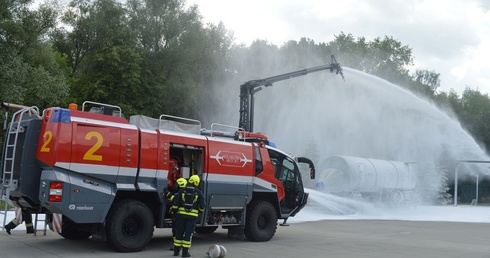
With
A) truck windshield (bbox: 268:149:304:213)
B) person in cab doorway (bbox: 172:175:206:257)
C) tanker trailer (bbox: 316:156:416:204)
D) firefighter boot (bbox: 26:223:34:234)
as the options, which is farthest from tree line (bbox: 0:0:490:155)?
person in cab doorway (bbox: 172:175:206:257)

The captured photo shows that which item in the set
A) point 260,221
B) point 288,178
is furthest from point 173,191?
point 288,178

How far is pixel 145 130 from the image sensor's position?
11469mm

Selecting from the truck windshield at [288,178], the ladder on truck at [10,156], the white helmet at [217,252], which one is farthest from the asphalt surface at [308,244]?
the ladder on truck at [10,156]

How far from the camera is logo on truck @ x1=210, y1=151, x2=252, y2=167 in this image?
42.2 feet

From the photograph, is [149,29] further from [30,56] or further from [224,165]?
[224,165]

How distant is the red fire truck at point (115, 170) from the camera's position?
10133 mm

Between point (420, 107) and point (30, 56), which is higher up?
point (30, 56)

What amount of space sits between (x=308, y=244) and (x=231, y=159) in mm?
3077

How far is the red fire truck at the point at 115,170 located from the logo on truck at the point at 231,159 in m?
0.03

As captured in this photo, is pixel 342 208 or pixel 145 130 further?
pixel 342 208

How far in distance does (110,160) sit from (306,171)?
84.8 ft

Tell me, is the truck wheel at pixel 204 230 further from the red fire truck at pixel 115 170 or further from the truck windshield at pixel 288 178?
the truck windshield at pixel 288 178

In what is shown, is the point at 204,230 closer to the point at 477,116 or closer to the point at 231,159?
the point at 231,159

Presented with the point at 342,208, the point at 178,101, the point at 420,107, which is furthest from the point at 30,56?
the point at 420,107
